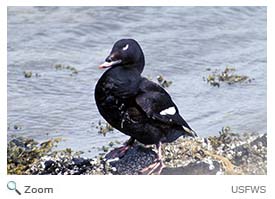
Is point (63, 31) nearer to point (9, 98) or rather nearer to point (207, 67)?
point (9, 98)

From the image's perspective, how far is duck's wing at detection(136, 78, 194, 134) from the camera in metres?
2.32

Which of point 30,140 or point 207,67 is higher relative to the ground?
point 207,67

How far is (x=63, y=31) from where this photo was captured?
7.90ft

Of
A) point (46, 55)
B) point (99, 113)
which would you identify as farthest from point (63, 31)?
point (99, 113)

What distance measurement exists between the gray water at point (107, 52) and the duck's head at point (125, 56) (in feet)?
0.15

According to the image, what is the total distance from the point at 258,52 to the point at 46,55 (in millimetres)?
517

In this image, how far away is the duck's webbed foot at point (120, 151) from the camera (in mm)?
2389

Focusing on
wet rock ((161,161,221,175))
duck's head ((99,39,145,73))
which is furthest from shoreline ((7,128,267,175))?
duck's head ((99,39,145,73))

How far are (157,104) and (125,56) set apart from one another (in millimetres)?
138

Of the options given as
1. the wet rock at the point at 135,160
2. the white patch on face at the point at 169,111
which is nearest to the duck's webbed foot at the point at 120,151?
the wet rock at the point at 135,160

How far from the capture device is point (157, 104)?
2336 mm
